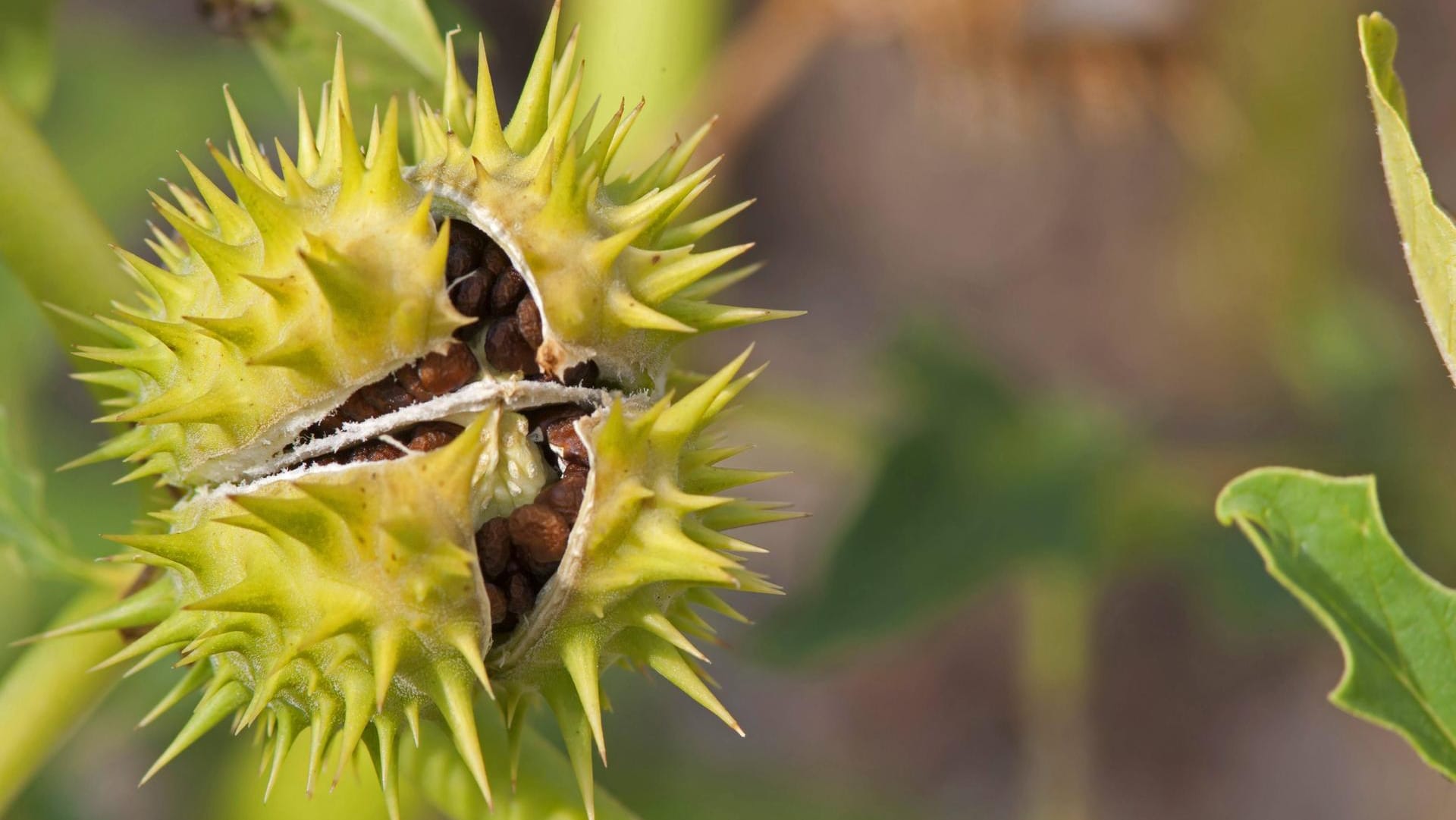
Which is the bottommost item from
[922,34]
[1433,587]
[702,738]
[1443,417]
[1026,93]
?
[702,738]

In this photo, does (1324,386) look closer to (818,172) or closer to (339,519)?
(818,172)

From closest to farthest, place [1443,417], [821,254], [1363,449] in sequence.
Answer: [1363,449], [1443,417], [821,254]

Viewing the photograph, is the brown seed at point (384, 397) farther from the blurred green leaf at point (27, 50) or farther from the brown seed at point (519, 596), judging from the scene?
the blurred green leaf at point (27, 50)

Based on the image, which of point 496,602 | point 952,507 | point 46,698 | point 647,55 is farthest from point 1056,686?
point 46,698

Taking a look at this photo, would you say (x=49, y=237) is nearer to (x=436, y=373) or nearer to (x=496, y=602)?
(x=436, y=373)

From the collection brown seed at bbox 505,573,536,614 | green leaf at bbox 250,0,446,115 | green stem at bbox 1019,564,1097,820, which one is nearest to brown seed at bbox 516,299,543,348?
brown seed at bbox 505,573,536,614

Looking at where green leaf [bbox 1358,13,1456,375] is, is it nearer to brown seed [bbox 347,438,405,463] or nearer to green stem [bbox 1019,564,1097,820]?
brown seed [bbox 347,438,405,463]

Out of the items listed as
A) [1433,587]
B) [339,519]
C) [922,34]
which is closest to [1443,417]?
[922,34]

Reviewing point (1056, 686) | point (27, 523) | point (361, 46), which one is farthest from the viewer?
point (1056, 686)
